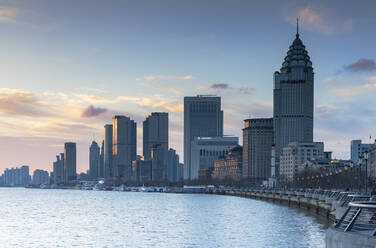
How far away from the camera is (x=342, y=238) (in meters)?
27.8

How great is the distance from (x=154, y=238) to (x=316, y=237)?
771 inches

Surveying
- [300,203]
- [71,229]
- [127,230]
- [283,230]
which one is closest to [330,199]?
[283,230]

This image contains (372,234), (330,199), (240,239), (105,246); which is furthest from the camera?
(330,199)

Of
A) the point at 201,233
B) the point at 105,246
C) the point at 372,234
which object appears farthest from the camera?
the point at 201,233

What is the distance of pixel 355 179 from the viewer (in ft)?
619

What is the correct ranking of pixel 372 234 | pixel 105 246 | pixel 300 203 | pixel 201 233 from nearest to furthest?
pixel 372 234
pixel 105 246
pixel 201 233
pixel 300 203

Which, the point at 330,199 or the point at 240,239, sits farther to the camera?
the point at 330,199

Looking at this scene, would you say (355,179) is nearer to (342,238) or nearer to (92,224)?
(92,224)

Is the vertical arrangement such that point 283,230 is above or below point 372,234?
below

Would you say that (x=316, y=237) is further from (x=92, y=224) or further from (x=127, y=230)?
(x=92, y=224)

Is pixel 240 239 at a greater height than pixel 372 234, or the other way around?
pixel 372 234

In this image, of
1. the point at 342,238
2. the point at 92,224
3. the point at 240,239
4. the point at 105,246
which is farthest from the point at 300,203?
the point at 342,238

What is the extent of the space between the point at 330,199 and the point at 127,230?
1319 inches

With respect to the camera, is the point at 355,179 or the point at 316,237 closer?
the point at 316,237
